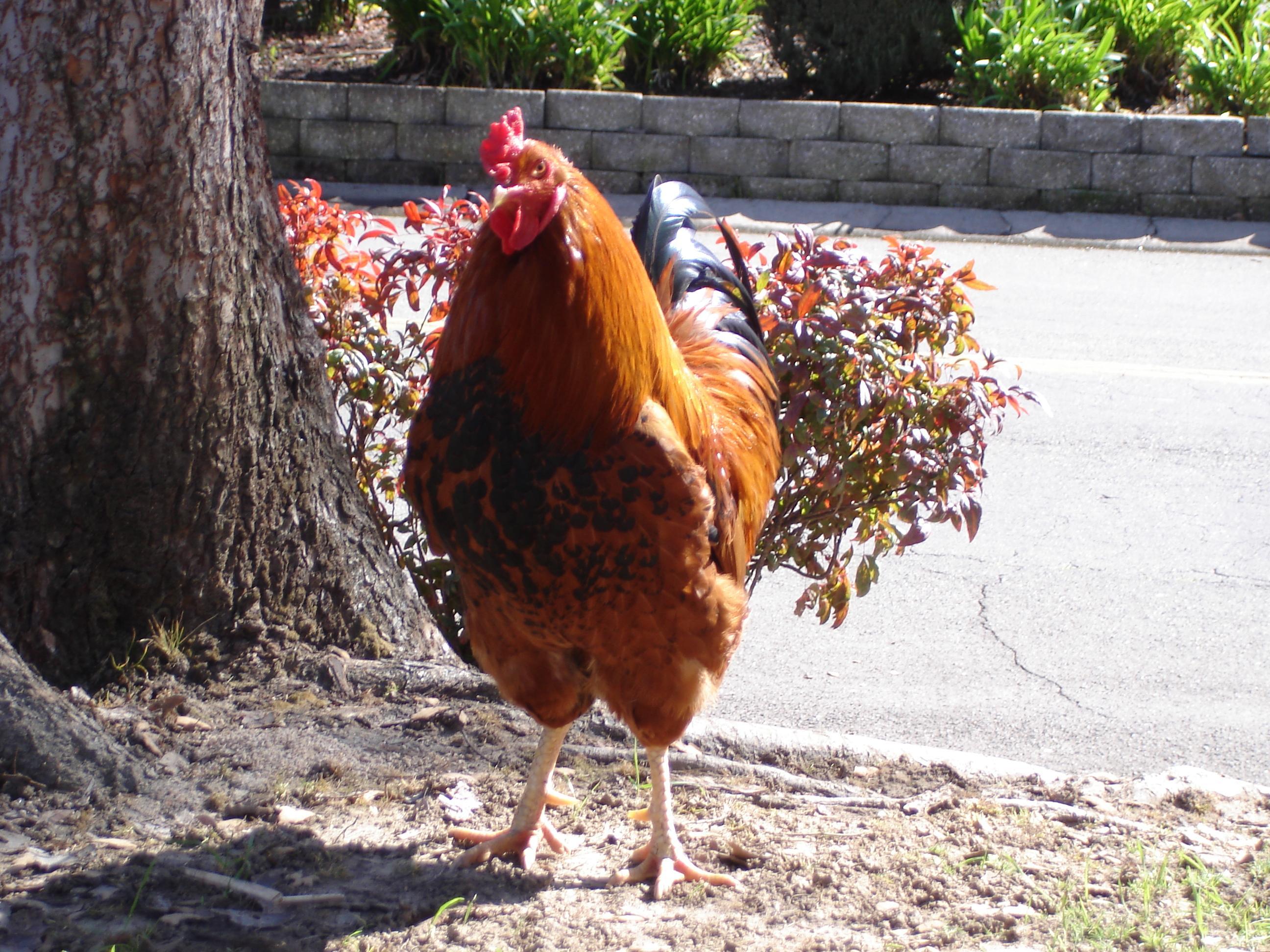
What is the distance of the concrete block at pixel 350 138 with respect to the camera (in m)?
11.5

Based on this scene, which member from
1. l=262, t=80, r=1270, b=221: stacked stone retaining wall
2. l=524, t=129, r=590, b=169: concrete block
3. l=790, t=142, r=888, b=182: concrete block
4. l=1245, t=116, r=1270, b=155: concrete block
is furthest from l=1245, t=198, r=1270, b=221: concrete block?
l=524, t=129, r=590, b=169: concrete block

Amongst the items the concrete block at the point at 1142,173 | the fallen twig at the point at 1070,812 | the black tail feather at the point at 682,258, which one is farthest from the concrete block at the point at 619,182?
the fallen twig at the point at 1070,812

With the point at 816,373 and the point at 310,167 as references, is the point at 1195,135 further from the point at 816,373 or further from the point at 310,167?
the point at 816,373

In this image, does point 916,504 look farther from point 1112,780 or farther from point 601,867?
point 601,867

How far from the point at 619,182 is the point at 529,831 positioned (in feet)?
30.4

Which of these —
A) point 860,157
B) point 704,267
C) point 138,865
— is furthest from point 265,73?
point 138,865

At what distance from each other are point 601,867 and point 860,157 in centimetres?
944

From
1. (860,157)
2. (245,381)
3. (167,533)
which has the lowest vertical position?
(167,533)

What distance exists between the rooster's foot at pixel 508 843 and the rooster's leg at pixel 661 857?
0.66 ft

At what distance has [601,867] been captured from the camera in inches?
118

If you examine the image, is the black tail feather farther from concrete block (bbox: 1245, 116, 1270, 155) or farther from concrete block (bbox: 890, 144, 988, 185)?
concrete block (bbox: 1245, 116, 1270, 155)

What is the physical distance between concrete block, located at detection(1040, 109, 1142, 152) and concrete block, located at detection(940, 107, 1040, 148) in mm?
110

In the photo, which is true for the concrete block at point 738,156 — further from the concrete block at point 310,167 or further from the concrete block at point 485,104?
the concrete block at point 310,167

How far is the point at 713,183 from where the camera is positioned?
37.4 feet
